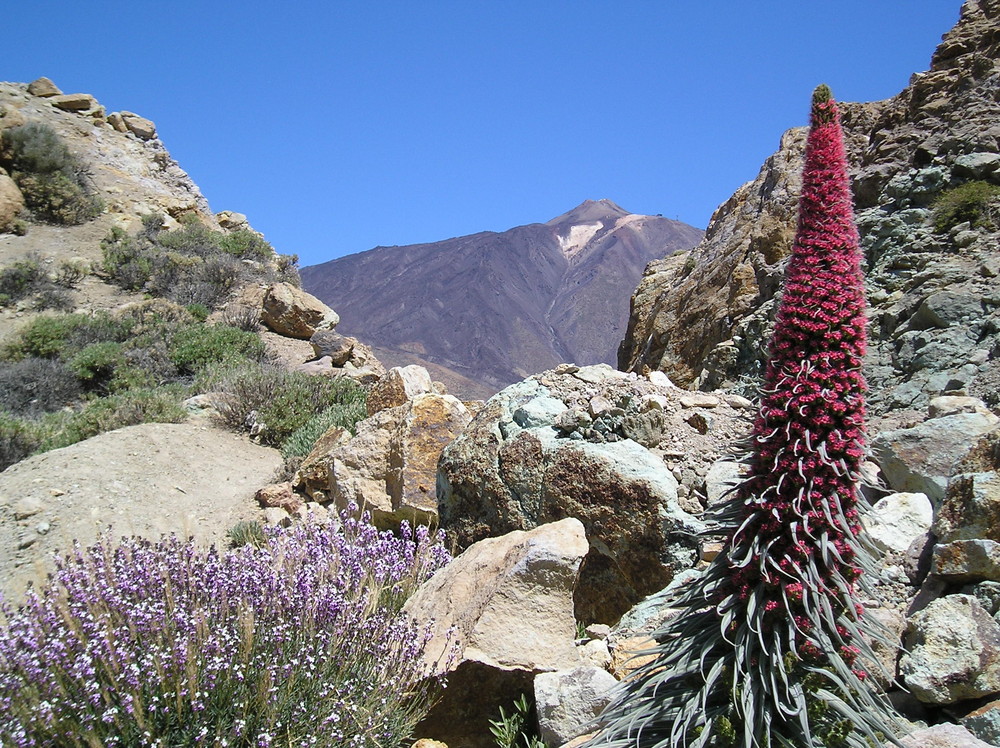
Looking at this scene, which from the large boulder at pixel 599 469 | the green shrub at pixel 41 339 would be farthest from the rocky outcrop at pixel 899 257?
the green shrub at pixel 41 339

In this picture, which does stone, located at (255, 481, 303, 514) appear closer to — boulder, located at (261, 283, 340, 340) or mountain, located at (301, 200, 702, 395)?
boulder, located at (261, 283, 340, 340)

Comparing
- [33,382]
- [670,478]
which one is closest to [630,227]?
[33,382]

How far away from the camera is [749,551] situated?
7.61ft

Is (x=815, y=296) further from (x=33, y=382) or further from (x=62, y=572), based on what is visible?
(x=33, y=382)

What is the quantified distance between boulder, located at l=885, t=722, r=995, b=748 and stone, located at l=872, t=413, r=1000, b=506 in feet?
4.80

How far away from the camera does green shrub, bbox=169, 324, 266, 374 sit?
13.8 metres

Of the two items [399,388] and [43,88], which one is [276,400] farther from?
[43,88]

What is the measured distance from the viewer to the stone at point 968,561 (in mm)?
2662

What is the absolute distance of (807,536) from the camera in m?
2.28

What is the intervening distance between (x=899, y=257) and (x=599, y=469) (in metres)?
3.27

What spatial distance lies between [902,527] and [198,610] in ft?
9.93

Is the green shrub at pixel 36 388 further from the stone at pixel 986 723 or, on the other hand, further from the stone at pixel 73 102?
the stone at pixel 73 102

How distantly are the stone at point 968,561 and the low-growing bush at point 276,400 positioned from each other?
763cm

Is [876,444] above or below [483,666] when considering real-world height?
above
